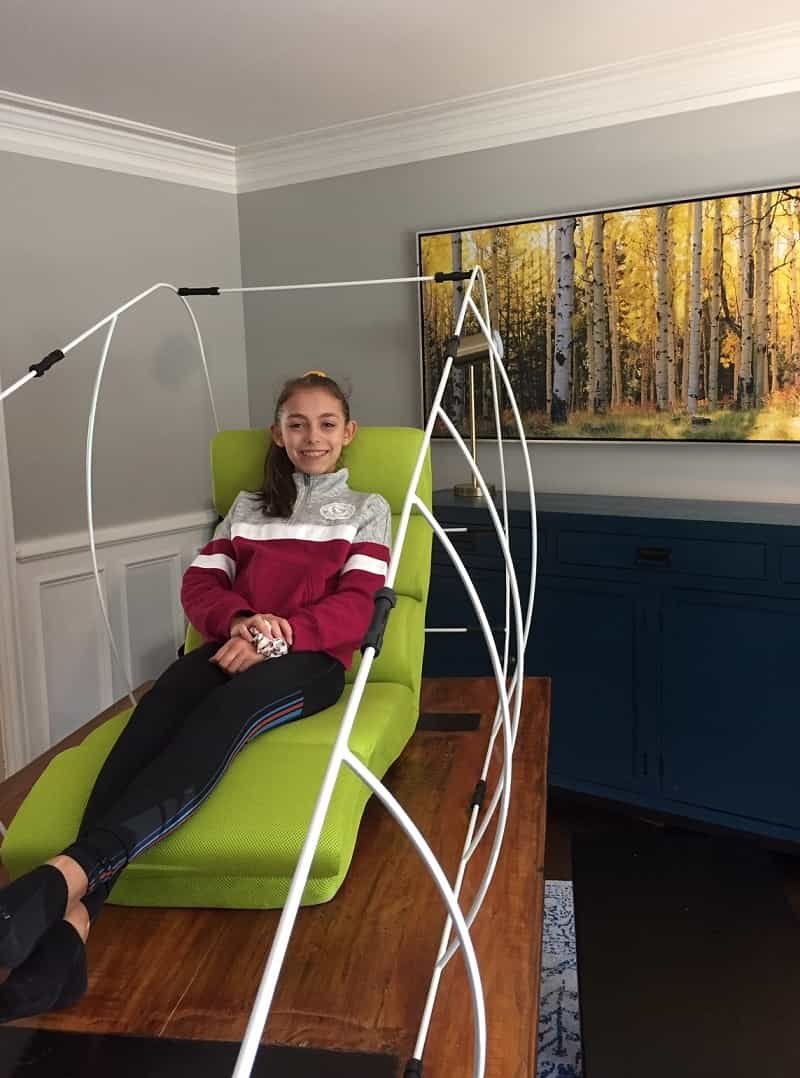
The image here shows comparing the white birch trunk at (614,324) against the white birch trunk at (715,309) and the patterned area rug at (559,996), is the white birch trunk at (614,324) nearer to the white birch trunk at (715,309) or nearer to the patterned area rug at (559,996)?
the white birch trunk at (715,309)

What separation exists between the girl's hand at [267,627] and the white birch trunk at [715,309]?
1.75m

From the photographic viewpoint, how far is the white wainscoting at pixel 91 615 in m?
3.14

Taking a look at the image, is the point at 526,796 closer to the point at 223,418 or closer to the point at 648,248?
the point at 648,248

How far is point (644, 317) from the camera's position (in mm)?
2977

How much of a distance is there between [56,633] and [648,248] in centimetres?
242

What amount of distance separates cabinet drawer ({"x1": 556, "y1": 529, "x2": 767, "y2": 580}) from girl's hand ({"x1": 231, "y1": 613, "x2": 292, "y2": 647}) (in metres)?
1.27

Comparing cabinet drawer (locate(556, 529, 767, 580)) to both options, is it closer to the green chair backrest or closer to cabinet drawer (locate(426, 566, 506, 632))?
cabinet drawer (locate(426, 566, 506, 632))

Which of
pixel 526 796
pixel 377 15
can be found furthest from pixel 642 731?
pixel 377 15

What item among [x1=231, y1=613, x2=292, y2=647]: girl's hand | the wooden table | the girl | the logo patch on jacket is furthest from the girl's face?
the wooden table

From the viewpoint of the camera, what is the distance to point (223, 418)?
3.86 meters

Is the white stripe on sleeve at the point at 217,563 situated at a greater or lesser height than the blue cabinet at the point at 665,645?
greater

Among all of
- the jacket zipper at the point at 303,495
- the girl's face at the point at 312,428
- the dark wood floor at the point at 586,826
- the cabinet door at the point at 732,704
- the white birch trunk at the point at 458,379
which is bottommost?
the dark wood floor at the point at 586,826

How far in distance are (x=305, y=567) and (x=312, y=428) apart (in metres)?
0.35

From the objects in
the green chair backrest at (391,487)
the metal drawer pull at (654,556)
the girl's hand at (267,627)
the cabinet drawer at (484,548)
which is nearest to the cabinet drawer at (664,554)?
the metal drawer pull at (654,556)
